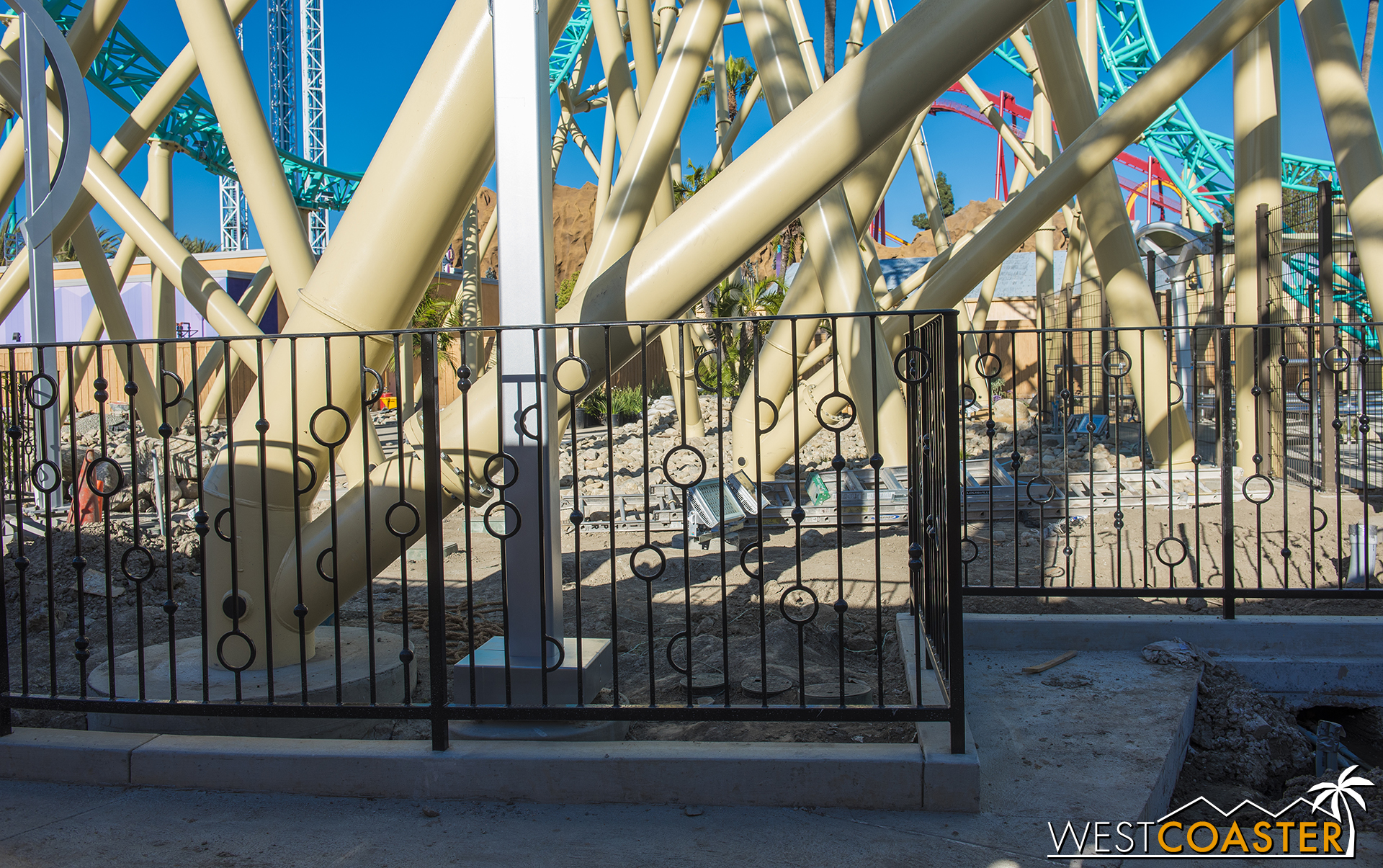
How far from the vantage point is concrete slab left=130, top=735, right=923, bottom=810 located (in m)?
2.93

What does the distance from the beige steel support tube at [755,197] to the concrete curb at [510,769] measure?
0.78m

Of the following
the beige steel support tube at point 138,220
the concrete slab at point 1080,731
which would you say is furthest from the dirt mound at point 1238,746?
the beige steel support tube at point 138,220

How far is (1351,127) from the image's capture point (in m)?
6.71

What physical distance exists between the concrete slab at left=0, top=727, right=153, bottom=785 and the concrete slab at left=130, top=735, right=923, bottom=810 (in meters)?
0.07

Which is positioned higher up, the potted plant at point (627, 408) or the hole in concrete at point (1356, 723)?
the potted plant at point (627, 408)

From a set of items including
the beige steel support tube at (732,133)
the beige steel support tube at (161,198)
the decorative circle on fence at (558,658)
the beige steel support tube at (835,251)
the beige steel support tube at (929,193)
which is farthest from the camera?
the beige steel support tube at (929,193)

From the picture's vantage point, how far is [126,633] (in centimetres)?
542

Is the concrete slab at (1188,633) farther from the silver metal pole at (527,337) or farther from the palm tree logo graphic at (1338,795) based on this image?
the silver metal pole at (527,337)

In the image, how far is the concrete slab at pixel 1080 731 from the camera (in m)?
2.97

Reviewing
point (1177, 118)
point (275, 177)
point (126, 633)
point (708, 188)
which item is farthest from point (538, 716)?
point (1177, 118)

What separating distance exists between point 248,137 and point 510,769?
3.25m

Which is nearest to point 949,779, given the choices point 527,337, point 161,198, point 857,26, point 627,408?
point 527,337

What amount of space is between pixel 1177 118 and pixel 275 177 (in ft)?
102

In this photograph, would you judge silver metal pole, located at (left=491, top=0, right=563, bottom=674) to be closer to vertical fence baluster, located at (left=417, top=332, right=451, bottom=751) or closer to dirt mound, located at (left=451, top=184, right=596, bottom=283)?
vertical fence baluster, located at (left=417, top=332, right=451, bottom=751)
